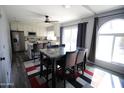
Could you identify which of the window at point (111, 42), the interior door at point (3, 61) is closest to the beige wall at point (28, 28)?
the interior door at point (3, 61)

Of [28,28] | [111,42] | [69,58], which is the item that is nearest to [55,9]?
[69,58]

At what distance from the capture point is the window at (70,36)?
15.4ft

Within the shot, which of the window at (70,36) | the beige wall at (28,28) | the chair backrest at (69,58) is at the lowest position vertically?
the chair backrest at (69,58)

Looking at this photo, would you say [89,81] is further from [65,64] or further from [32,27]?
[32,27]

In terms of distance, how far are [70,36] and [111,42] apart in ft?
8.65

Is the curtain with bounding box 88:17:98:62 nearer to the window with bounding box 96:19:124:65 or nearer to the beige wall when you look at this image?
the window with bounding box 96:19:124:65

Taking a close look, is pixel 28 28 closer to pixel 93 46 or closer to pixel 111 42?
pixel 93 46

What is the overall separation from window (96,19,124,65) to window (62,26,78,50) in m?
1.64

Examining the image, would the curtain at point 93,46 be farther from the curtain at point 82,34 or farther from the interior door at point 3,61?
the interior door at point 3,61

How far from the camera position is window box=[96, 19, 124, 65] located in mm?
2715

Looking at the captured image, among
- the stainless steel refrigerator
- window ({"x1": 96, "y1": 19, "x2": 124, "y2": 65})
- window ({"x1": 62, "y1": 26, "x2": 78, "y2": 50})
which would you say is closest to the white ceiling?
window ({"x1": 96, "y1": 19, "x2": 124, "y2": 65})

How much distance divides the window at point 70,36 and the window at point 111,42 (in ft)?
5.38

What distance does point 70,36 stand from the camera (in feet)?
16.8

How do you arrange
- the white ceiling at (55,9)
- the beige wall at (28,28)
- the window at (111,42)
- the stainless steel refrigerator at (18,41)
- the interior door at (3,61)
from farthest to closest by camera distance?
the beige wall at (28,28)
the stainless steel refrigerator at (18,41)
the window at (111,42)
the white ceiling at (55,9)
the interior door at (3,61)
